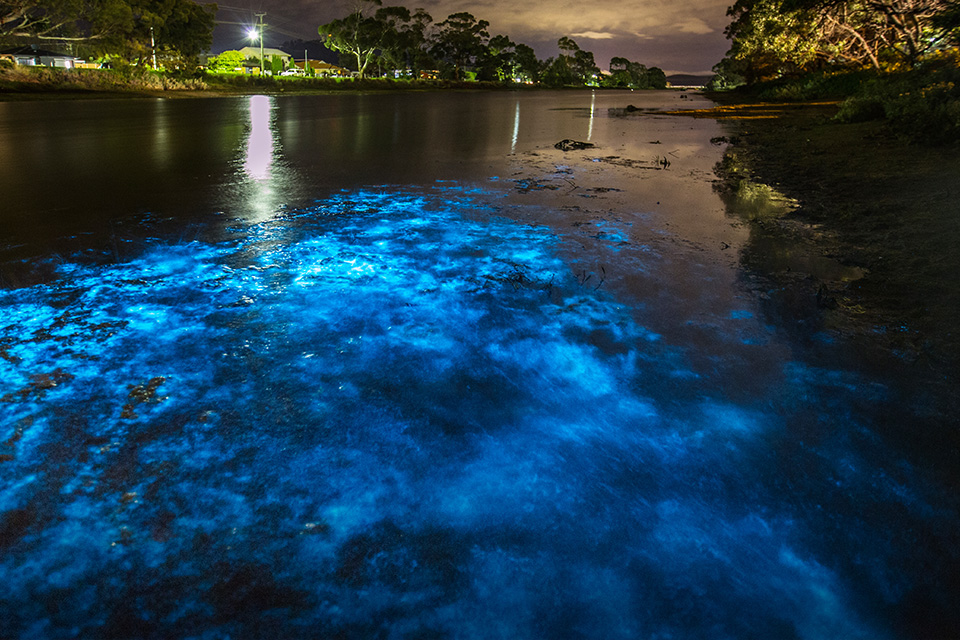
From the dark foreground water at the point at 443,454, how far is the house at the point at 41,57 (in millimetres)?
86742

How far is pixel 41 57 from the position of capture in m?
69.6

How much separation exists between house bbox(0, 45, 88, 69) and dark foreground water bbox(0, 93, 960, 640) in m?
86.7

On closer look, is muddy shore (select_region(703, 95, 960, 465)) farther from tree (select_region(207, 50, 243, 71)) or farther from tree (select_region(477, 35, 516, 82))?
tree (select_region(477, 35, 516, 82))

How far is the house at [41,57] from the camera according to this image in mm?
67750

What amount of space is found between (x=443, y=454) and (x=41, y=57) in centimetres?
9666

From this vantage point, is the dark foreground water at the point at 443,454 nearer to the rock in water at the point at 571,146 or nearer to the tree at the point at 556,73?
the rock in water at the point at 571,146

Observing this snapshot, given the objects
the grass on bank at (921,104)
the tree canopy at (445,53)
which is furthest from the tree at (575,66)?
the grass on bank at (921,104)

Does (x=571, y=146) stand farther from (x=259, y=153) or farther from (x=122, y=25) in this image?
(x=122, y=25)

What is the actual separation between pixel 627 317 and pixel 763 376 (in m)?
0.96

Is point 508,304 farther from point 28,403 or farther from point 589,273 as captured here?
point 28,403

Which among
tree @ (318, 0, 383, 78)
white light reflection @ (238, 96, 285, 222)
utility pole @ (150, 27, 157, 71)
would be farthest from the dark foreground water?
tree @ (318, 0, 383, 78)

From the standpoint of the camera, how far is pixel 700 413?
2.54 m

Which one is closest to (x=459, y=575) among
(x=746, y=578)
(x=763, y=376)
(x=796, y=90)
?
(x=746, y=578)

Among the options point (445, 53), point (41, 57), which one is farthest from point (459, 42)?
point (41, 57)
